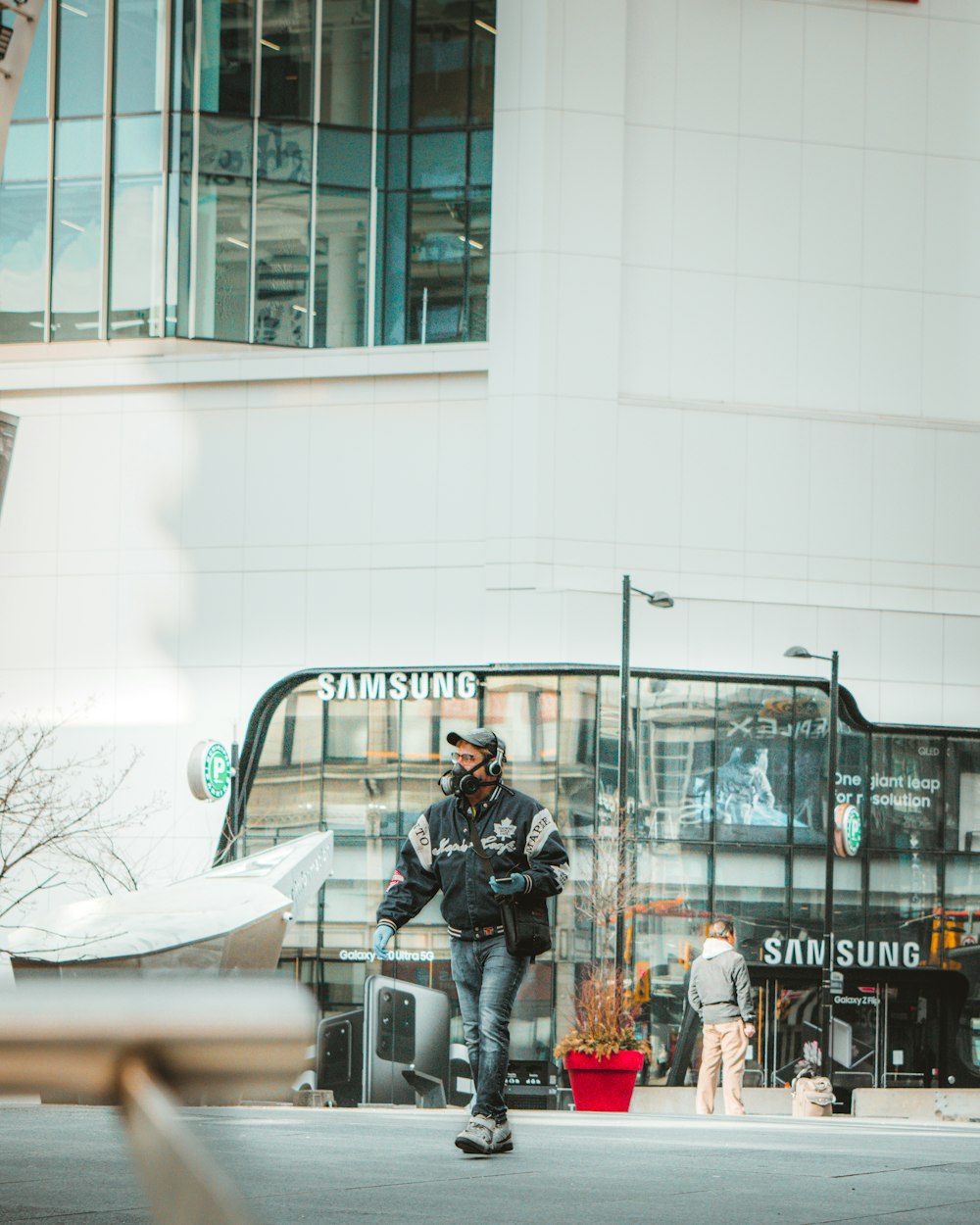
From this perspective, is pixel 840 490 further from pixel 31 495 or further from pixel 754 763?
pixel 31 495

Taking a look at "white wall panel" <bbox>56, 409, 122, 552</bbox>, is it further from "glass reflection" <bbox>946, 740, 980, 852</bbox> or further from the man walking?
the man walking

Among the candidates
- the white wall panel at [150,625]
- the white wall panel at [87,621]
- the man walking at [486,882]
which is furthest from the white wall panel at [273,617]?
the man walking at [486,882]

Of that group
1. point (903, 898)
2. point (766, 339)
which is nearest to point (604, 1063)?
point (903, 898)

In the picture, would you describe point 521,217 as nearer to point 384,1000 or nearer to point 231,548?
point 231,548

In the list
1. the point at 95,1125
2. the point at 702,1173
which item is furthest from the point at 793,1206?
the point at 95,1125

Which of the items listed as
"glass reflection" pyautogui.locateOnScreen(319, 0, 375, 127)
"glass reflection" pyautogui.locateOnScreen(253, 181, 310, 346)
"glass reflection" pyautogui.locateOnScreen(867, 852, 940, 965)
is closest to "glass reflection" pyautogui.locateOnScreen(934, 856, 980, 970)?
"glass reflection" pyautogui.locateOnScreen(867, 852, 940, 965)

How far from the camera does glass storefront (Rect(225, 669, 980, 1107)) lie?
118 feet

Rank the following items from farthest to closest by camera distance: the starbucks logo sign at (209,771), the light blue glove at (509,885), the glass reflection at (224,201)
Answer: the glass reflection at (224,201) → the starbucks logo sign at (209,771) → the light blue glove at (509,885)

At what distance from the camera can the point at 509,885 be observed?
8.38 meters

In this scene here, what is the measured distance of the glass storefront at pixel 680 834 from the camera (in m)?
36.0

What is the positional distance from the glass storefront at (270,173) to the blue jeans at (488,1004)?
3121cm

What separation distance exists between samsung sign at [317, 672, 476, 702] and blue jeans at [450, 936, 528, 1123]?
28.3m

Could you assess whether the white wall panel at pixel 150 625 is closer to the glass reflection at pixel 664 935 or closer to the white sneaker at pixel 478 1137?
the glass reflection at pixel 664 935

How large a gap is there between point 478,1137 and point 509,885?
1.09 meters
